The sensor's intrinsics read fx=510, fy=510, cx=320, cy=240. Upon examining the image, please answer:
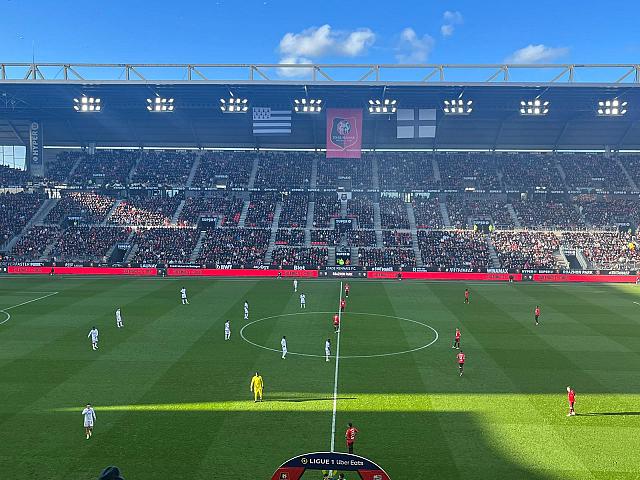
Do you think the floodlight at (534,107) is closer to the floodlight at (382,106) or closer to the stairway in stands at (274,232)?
the floodlight at (382,106)

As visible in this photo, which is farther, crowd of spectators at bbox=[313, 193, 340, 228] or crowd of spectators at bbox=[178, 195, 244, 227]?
crowd of spectators at bbox=[178, 195, 244, 227]

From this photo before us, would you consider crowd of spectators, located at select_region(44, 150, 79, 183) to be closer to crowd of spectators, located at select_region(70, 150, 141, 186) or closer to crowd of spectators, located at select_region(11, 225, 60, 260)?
crowd of spectators, located at select_region(70, 150, 141, 186)

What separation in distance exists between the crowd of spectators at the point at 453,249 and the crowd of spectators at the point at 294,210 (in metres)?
16.4

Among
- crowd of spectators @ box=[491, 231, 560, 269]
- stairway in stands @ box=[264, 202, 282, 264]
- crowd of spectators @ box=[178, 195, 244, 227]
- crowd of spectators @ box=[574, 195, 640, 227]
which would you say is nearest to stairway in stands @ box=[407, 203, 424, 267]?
crowd of spectators @ box=[491, 231, 560, 269]

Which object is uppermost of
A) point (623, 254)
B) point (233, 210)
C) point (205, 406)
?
point (233, 210)

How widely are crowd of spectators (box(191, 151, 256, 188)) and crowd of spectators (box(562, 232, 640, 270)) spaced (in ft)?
153

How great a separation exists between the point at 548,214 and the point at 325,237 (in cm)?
3188

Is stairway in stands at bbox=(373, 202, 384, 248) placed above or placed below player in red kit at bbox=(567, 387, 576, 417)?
above

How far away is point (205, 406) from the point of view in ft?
65.5

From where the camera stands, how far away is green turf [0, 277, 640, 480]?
1603 cm

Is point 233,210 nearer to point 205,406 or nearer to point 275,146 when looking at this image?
point 275,146

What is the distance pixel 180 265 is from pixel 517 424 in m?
47.0

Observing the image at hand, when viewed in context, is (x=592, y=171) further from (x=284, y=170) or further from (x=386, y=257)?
(x=284, y=170)

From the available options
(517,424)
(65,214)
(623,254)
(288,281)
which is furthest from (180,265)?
(623,254)
